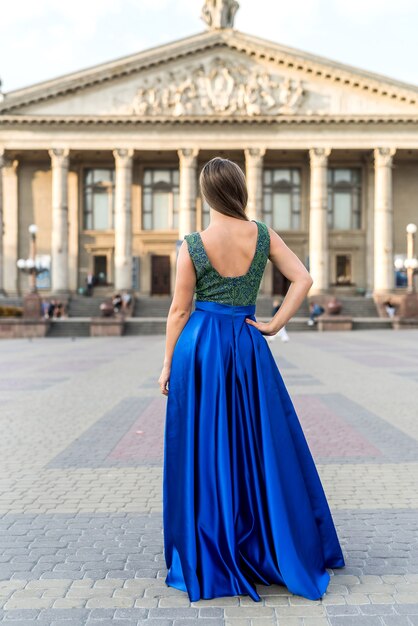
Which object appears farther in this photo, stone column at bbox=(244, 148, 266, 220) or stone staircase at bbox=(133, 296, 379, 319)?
stone column at bbox=(244, 148, 266, 220)

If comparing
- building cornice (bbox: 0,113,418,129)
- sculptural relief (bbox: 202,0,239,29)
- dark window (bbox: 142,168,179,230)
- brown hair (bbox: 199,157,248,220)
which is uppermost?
sculptural relief (bbox: 202,0,239,29)

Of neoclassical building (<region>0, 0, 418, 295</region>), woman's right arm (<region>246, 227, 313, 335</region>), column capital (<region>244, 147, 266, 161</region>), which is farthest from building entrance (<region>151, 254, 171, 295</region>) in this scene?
woman's right arm (<region>246, 227, 313, 335</region>)

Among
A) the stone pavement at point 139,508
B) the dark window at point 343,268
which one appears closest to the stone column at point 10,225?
the dark window at point 343,268

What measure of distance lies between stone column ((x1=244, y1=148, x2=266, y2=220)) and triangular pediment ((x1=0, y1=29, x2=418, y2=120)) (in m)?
2.49

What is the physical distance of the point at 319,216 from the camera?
4603cm

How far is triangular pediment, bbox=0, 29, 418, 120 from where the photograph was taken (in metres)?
44.8

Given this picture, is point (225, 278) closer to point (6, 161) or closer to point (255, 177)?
point (255, 177)

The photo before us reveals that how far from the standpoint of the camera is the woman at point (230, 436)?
3.68 meters

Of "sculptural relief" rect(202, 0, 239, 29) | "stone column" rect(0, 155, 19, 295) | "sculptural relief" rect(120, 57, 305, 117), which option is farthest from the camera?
"stone column" rect(0, 155, 19, 295)

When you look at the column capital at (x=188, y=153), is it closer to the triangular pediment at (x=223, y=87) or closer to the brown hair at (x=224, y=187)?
the triangular pediment at (x=223, y=87)

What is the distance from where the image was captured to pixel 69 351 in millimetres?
23109

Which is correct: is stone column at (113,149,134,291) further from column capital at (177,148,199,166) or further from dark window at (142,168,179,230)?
dark window at (142,168,179,230)

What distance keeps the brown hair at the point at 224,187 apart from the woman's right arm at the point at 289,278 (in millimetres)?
276

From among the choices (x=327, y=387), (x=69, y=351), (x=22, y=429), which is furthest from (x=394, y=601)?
(x=69, y=351)
